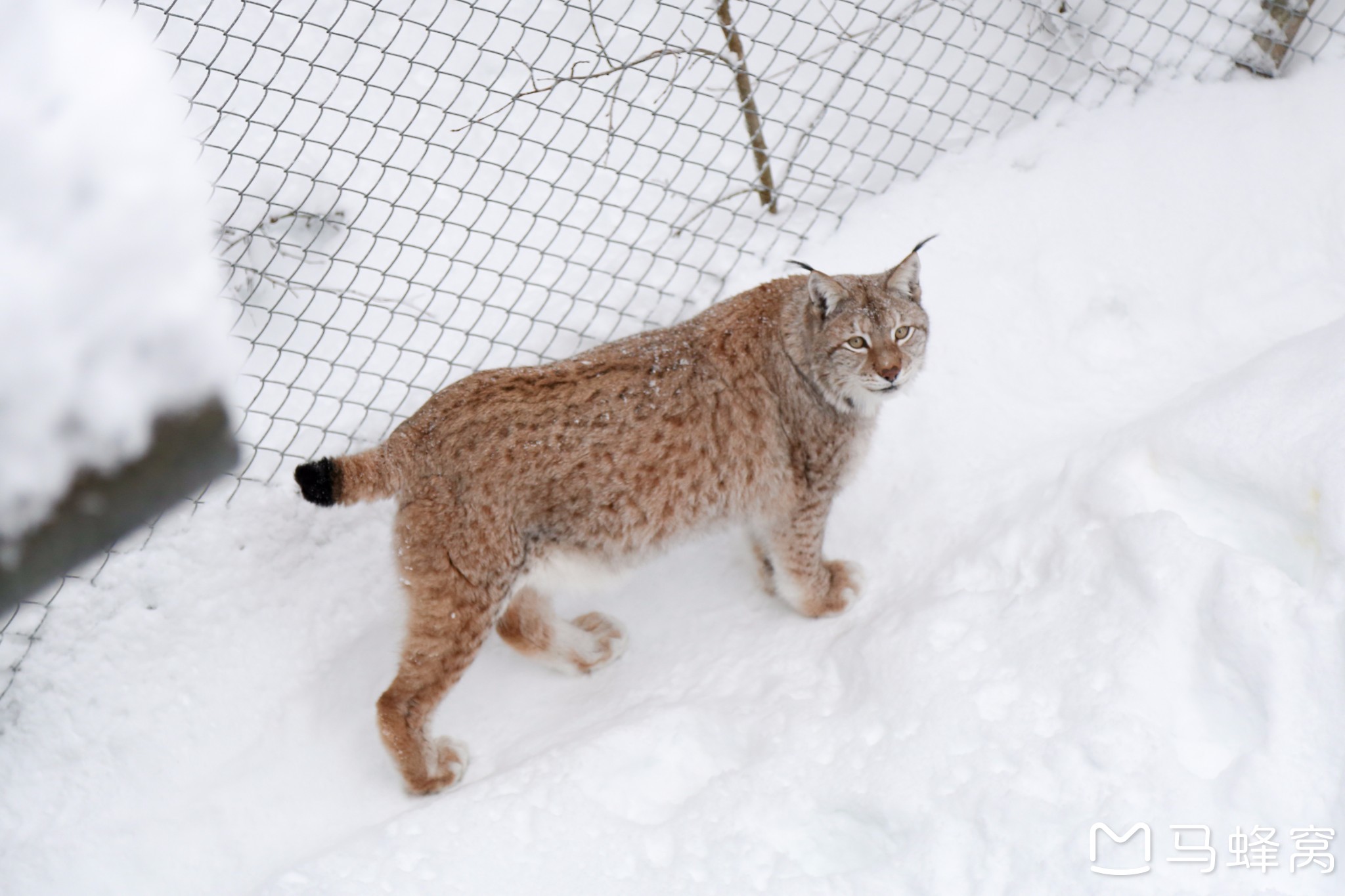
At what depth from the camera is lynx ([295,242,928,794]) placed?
2.87m

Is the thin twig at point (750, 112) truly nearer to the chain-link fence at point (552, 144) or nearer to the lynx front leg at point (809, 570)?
the chain-link fence at point (552, 144)

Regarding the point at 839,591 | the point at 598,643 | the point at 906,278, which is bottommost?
the point at 598,643

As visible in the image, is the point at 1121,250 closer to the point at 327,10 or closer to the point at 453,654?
the point at 453,654

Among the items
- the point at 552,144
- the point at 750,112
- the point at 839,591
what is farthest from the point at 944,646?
the point at 552,144

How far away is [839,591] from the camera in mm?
3342

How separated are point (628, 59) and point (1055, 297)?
1907 mm

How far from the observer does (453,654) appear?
294 cm

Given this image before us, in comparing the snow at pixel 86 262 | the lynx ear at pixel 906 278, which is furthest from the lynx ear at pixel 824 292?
the snow at pixel 86 262

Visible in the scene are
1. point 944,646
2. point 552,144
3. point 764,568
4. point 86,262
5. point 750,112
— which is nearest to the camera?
point 86,262

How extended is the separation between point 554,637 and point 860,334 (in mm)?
1348

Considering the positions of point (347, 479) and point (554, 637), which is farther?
point (554, 637)

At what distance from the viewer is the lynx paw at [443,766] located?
304 cm

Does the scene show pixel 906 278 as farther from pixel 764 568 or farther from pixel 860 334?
pixel 764 568

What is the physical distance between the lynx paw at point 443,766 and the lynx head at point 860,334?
1.53 m
